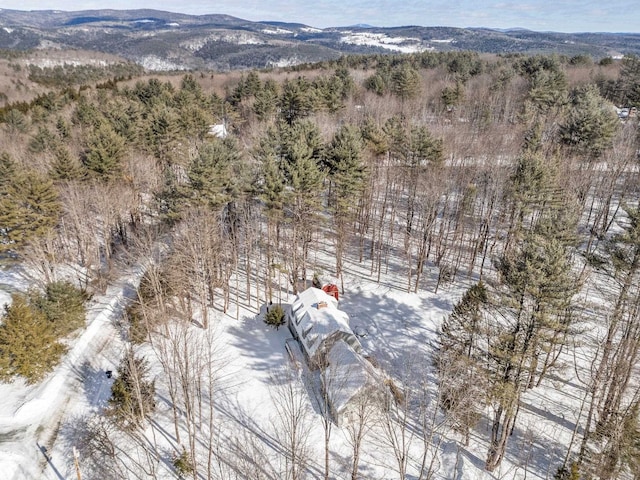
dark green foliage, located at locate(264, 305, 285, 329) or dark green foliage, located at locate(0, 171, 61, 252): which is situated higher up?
dark green foliage, located at locate(0, 171, 61, 252)

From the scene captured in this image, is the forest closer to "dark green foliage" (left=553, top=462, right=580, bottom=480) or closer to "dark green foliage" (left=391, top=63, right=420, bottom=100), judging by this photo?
"dark green foliage" (left=553, top=462, right=580, bottom=480)

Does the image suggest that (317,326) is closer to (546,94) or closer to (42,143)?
(42,143)

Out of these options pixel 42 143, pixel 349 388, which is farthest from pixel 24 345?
pixel 42 143

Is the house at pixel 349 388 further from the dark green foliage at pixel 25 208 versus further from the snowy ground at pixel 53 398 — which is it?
the dark green foliage at pixel 25 208

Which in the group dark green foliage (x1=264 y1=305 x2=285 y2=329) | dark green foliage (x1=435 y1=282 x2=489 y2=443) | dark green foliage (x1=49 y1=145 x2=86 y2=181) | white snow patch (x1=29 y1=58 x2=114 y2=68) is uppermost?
white snow patch (x1=29 y1=58 x2=114 y2=68)

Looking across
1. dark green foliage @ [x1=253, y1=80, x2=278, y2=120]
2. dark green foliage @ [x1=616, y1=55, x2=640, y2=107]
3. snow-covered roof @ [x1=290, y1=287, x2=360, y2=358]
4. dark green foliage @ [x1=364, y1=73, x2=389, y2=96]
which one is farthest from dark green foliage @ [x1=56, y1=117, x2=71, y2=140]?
dark green foliage @ [x1=616, y1=55, x2=640, y2=107]

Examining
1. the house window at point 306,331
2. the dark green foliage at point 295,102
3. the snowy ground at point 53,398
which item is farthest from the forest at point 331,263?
the house window at point 306,331
